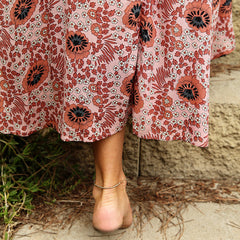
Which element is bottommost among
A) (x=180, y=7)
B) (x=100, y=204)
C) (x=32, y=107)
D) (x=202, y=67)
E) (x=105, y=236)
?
(x=105, y=236)

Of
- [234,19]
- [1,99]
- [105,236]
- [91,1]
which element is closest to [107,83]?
[91,1]

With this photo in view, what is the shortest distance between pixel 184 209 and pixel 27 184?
1.98 ft

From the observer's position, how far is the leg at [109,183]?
904 millimetres

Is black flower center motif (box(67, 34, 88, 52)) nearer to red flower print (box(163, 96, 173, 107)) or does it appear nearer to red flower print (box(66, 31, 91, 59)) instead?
red flower print (box(66, 31, 91, 59))

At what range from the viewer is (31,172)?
1292 mm

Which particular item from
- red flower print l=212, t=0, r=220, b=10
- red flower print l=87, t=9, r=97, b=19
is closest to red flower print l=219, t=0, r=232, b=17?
red flower print l=212, t=0, r=220, b=10

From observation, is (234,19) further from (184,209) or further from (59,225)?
(59,225)

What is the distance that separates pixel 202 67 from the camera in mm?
863

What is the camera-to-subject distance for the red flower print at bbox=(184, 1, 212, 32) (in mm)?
845

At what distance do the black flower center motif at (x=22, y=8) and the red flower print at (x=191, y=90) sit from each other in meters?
0.47

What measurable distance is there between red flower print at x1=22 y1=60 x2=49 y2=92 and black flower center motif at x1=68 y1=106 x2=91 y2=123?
17 cm

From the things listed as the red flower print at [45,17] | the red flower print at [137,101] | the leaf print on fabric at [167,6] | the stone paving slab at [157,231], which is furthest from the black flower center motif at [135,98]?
the stone paving slab at [157,231]

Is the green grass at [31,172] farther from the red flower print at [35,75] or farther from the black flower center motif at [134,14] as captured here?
the black flower center motif at [134,14]

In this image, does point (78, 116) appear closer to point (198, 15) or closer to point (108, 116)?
point (108, 116)
